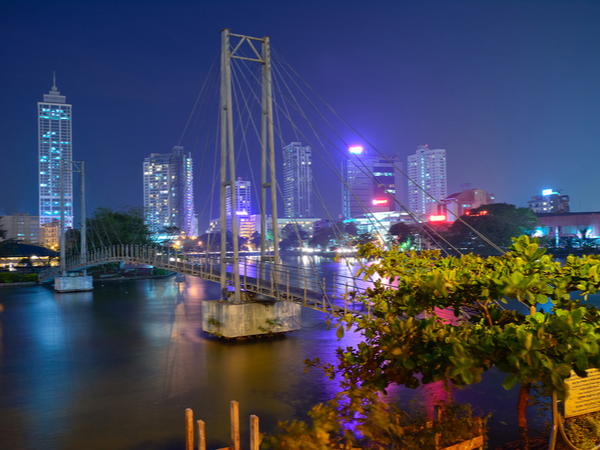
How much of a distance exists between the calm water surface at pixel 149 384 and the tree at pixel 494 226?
44779mm

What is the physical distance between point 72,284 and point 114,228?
588 inches

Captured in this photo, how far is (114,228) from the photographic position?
48844 mm

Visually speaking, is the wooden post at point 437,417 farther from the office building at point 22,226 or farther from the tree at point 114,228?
the office building at point 22,226

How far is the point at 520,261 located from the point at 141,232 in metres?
51.7

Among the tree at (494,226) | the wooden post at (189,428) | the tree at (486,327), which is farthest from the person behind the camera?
the tree at (494,226)

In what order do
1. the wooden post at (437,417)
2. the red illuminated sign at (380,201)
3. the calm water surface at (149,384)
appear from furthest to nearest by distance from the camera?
the red illuminated sign at (380,201)
the calm water surface at (149,384)
the wooden post at (437,417)

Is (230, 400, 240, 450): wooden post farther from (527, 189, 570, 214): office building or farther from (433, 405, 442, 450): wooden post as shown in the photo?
(527, 189, 570, 214): office building

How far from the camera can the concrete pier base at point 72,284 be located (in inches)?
1347

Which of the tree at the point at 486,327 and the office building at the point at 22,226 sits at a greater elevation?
the office building at the point at 22,226

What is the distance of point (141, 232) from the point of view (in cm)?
5156

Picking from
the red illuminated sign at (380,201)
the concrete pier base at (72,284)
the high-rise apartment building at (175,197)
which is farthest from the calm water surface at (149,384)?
the red illuminated sign at (380,201)

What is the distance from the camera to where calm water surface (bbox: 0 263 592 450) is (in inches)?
341

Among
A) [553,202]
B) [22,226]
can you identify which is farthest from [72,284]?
[22,226]

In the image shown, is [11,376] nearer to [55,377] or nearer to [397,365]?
[55,377]
